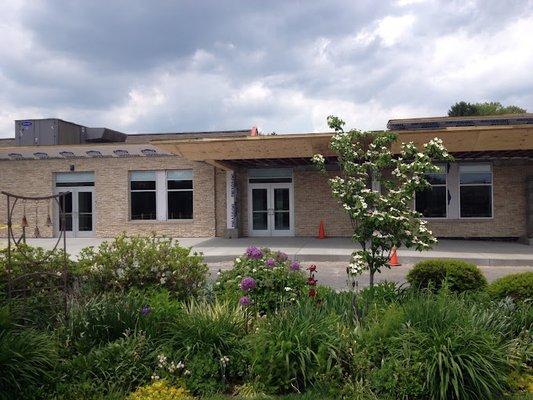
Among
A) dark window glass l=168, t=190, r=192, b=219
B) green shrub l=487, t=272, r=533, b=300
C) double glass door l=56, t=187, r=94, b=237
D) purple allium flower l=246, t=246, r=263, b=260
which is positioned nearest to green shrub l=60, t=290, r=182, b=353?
purple allium flower l=246, t=246, r=263, b=260

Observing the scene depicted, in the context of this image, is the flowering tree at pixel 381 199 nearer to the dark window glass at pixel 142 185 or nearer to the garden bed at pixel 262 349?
the garden bed at pixel 262 349

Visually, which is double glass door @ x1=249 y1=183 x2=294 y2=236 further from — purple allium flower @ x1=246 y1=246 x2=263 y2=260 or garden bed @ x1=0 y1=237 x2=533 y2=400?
garden bed @ x1=0 y1=237 x2=533 y2=400

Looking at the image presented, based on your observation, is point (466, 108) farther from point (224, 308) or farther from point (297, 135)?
point (224, 308)

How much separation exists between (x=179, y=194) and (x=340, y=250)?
419 inches

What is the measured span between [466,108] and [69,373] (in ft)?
207

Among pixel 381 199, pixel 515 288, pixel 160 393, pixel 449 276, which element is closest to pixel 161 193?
pixel 449 276

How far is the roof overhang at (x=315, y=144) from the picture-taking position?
18922 mm

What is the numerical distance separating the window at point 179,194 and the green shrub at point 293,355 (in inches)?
861

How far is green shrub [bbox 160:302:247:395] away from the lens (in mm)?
5281

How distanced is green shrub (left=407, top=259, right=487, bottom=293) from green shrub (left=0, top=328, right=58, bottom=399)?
4958mm

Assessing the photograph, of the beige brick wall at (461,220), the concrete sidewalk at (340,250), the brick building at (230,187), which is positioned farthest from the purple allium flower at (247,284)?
the beige brick wall at (461,220)

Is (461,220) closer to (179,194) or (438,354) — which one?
(179,194)

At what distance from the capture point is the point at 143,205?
27.5 metres

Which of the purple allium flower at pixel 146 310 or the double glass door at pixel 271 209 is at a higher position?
the double glass door at pixel 271 209
